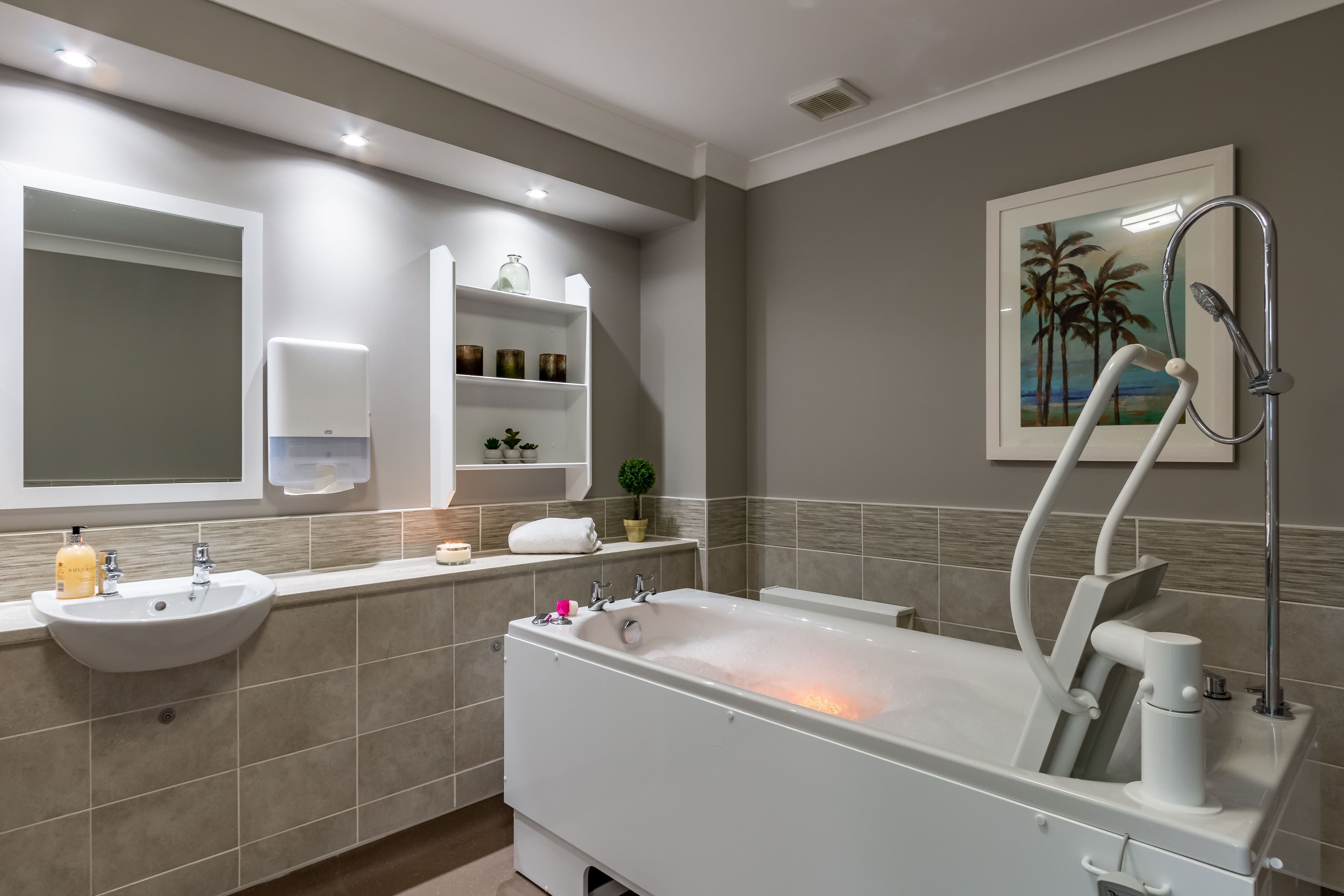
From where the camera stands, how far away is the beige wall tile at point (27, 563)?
2.01 m

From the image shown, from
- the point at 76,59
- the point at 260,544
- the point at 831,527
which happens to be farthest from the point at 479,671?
the point at 76,59

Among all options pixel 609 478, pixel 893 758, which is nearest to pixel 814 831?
pixel 893 758

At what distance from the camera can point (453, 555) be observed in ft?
8.80

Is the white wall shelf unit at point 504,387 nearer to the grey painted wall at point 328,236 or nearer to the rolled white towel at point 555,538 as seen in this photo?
the grey painted wall at point 328,236

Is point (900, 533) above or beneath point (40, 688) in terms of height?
above

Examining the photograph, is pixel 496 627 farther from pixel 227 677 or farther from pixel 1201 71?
pixel 1201 71

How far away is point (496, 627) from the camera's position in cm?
263

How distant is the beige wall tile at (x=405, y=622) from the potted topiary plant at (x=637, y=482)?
38.6 inches

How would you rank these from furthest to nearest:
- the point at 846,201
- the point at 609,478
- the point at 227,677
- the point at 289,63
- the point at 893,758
→ the point at 609,478 < the point at 846,201 < the point at 289,63 < the point at 227,677 < the point at 893,758

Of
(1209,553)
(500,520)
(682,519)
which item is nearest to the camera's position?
(1209,553)

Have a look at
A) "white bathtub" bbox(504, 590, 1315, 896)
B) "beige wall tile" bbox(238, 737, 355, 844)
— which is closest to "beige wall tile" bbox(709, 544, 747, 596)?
"white bathtub" bbox(504, 590, 1315, 896)

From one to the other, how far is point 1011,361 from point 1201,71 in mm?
1006

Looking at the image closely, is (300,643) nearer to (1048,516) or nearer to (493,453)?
(493,453)

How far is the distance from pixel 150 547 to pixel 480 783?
1287 millimetres
